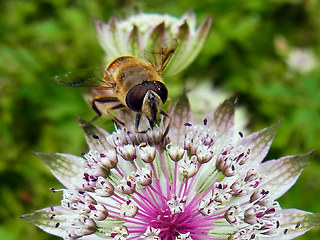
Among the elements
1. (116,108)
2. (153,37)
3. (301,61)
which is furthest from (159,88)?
(301,61)

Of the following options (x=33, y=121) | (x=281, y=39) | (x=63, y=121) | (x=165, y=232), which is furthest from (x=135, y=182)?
(x=281, y=39)

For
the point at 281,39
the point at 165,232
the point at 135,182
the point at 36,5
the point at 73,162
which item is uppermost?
the point at 36,5

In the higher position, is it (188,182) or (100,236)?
(188,182)

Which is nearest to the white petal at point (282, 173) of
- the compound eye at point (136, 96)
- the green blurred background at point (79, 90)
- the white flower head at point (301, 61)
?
the compound eye at point (136, 96)

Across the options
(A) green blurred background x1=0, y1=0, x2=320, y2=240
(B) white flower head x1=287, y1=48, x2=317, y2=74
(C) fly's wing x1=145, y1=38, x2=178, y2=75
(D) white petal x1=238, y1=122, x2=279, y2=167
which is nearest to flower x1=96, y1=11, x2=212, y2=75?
(C) fly's wing x1=145, y1=38, x2=178, y2=75

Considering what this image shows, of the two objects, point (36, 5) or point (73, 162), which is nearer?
point (73, 162)

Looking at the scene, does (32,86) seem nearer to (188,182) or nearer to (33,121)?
(33,121)

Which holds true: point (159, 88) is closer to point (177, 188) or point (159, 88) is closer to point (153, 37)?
point (177, 188)
